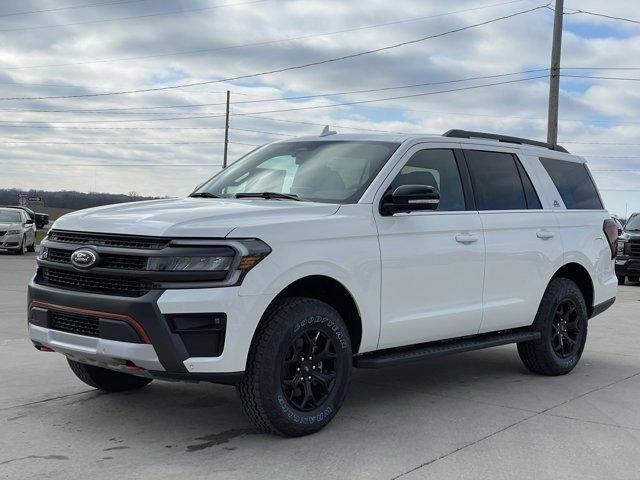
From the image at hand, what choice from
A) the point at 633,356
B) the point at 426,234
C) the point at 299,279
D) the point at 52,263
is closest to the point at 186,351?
the point at 299,279

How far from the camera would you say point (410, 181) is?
5961 mm

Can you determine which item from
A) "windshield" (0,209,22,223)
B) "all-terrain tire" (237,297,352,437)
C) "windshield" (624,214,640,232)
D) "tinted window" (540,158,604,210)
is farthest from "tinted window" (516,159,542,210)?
"windshield" (0,209,22,223)

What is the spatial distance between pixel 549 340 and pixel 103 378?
12.2 ft

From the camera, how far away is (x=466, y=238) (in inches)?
243

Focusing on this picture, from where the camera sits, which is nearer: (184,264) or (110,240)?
(184,264)

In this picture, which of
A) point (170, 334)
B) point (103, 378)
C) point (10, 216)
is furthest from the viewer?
point (10, 216)

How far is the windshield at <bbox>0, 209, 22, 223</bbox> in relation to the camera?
2638 centimetres

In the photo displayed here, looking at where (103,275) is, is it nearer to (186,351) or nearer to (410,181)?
(186,351)

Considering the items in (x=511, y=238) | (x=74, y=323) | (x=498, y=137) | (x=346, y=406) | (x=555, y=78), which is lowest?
(x=346, y=406)

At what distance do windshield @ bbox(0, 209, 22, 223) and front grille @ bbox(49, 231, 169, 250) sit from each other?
74.4 ft

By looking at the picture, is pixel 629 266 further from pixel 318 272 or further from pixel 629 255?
pixel 318 272

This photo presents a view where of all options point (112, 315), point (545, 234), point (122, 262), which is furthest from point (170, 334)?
point (545, 234)

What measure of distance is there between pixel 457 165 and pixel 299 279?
2077 mm

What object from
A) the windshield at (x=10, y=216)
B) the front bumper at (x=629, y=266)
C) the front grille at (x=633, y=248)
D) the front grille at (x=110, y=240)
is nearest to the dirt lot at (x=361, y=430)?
the front grille at (x=110, y=240)
